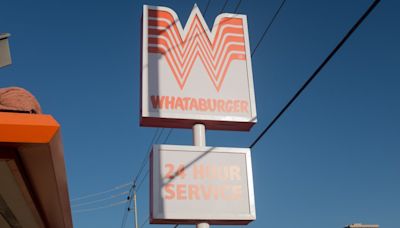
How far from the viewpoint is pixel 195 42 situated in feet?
25.5

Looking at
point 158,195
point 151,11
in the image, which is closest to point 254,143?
point 158,195

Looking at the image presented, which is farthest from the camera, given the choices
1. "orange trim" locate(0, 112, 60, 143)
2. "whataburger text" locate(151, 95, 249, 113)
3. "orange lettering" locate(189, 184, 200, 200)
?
"whataburger text" locate(151, 95, 249, 113)

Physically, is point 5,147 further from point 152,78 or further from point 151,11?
point 151,11

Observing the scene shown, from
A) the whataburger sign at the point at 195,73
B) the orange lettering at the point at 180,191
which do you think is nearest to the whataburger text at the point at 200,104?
the whataburger sign at the point at 195,73

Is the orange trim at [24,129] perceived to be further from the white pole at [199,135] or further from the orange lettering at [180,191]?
the white pole at [199,135]

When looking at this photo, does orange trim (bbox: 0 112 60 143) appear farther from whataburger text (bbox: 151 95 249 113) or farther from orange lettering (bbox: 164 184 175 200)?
whataburger text (bbox: 151 95 249 113)

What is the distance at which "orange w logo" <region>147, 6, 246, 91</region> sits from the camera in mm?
7467

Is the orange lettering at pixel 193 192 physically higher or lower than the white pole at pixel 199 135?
lower

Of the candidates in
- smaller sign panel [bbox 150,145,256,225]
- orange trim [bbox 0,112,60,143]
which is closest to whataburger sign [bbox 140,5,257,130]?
smaller sign panel [bbox 150,145,256,225]

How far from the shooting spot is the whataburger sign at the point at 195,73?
7102 mm

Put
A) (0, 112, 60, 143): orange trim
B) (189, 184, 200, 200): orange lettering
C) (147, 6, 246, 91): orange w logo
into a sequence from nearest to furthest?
1. (0, 112, 60, 143): orange trim
2. (189, 184, 200, 200): orange lettering
3. (147, 6, 246, 91): orange w logo

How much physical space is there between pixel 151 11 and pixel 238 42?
156cm

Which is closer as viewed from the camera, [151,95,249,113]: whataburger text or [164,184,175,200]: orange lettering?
[164,184,175,200]: orange lettering

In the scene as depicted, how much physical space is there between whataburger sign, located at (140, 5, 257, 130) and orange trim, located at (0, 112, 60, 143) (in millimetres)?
3837
